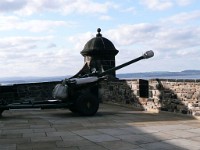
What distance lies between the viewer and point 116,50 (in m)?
16.2

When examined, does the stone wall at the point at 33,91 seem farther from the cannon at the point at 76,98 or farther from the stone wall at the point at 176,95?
the stone wall at the point at 176,95

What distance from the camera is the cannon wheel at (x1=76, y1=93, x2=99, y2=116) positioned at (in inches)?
422

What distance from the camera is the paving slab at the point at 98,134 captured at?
20.3 feet

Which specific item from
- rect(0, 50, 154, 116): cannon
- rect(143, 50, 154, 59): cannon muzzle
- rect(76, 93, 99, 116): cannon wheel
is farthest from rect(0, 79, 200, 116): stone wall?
rect(76, 93, 99, 116): cannon wheel

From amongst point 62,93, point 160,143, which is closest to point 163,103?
point 62,93

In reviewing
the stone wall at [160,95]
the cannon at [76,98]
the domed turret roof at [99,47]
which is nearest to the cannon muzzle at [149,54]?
the stone wall at [160,95]

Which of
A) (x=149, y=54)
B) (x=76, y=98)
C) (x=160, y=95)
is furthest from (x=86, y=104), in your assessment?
(x=149, y=54)

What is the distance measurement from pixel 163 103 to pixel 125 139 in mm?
5119

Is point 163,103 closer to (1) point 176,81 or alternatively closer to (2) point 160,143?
(1) point 176,81

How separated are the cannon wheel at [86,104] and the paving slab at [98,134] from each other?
1.52ft

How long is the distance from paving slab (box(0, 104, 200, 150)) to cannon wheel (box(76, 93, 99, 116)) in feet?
1.52

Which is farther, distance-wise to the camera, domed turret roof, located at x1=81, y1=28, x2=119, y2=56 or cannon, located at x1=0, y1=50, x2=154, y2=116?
domed turret roof, located at x1=81, y1=28, x2=119, y2=56

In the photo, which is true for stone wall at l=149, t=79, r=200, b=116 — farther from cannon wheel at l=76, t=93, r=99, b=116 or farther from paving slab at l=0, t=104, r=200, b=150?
cannon wheel at l=76, t=93, r=99, b=116

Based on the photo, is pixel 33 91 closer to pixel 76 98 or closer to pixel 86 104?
pixel 76 98
